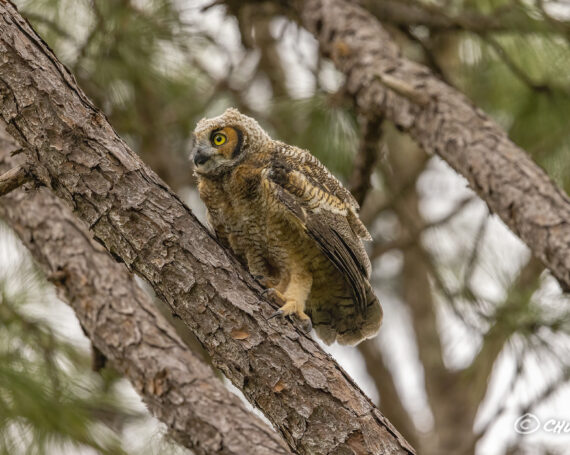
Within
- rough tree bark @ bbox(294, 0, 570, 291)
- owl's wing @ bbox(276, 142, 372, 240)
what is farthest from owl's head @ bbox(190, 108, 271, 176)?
rough tree bark @ bbox(294, 0, 570, 291)

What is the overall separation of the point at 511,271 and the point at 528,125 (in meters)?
0.94

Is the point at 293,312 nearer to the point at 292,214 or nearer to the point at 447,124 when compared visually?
the point at 292,214

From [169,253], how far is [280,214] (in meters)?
0.64

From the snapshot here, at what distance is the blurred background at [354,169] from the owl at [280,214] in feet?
2.74

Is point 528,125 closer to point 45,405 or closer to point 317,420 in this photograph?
point 317,420

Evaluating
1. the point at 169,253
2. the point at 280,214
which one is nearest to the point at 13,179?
the point at 169,253

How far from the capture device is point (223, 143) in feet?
9.70

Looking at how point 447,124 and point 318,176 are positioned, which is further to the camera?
point 447,124

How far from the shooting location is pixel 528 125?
4.37 m

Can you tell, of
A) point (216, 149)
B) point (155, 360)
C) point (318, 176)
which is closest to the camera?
point (155, 360)

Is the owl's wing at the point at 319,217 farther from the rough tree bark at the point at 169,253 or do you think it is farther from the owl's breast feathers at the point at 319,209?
the rough tree bark at the point at 169,253

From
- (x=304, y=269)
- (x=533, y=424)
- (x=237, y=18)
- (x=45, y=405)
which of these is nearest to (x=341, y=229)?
(x=304, y=269)

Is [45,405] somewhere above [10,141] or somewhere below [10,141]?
below

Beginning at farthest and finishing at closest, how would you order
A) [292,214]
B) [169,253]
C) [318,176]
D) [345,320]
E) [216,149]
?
[345,320]
[318,176]
[216,149]
[292,214]
[169,253]
